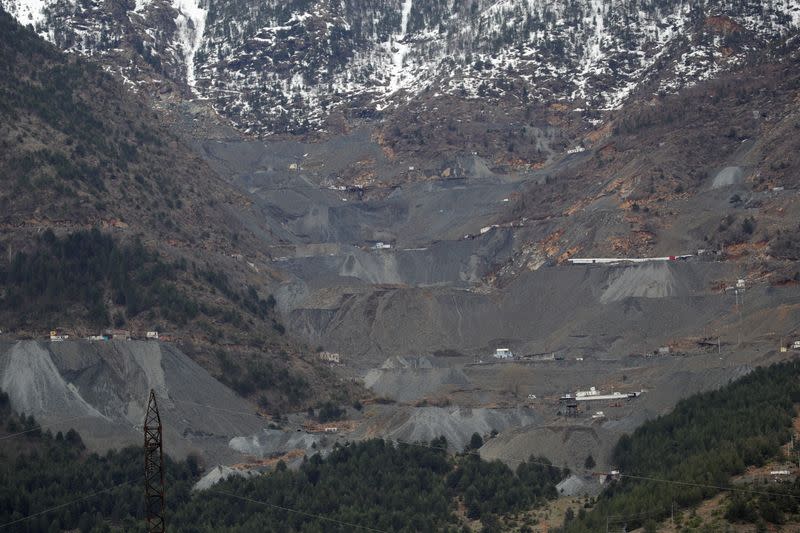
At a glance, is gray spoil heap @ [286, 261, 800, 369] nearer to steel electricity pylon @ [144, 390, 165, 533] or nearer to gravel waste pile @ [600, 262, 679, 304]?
gravel waste pile @ [600, 262, 679, 304]

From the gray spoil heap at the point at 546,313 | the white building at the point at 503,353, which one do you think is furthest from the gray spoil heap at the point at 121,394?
the gray spoil heap at the point at 546,313

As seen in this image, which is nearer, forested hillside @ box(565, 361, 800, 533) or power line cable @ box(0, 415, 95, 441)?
forested hillside @ box(565, 361, 800, 533)

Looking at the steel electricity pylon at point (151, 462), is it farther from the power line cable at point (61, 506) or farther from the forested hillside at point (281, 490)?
the power line cable at point (61, 506)

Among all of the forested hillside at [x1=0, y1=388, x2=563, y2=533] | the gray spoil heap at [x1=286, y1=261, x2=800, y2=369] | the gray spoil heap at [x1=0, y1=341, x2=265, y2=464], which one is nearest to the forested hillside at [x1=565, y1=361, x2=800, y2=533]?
the forested hillside at [x1=0, y1=388, x2=563, y2=533]

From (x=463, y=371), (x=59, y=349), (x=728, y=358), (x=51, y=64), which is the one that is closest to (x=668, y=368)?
(x=728, y=358)

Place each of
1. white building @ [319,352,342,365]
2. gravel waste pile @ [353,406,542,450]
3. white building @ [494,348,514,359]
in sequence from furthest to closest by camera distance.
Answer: white building @ [319,352,342,365]
white building @ [494,348,514,359]
gravel waste pile @ [353,406,542,450]

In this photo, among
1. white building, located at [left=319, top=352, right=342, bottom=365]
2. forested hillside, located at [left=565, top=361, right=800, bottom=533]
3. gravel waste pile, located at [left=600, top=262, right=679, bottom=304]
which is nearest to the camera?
forested hillside, located at [left=565, top=361, right=800, bottom=533]

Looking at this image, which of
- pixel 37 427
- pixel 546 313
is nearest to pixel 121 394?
pixel 37 427
